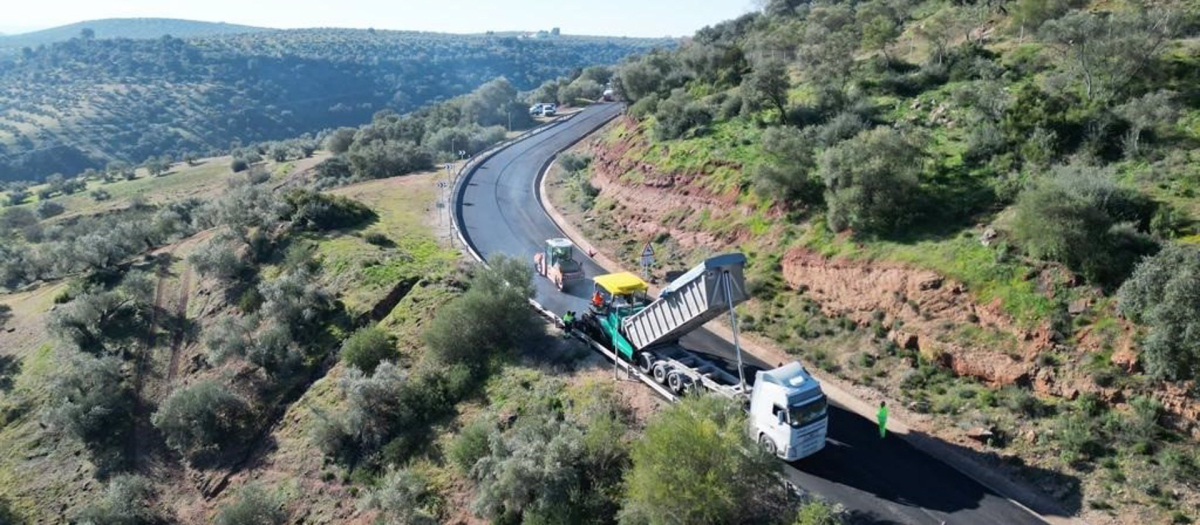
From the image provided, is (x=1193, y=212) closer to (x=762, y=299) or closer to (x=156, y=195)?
(x=762, y=299)

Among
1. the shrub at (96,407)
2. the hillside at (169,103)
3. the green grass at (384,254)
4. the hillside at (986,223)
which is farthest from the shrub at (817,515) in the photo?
the hillside at (169,103)

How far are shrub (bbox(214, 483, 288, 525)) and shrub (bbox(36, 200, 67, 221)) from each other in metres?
76.8

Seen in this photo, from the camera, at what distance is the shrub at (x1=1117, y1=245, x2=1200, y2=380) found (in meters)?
18.3

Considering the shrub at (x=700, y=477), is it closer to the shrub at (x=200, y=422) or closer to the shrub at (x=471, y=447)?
the shrub at (x=471, y=447)

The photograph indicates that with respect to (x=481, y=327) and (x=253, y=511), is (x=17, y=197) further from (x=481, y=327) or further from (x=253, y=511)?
(x=481, y=327)

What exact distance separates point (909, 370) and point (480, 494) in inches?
620

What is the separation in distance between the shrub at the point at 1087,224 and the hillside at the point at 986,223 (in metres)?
0.07

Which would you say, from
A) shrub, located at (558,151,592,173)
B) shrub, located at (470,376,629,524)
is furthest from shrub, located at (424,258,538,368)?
shrub, located at (558,151,592,173)

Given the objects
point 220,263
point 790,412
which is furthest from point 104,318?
point 790,412

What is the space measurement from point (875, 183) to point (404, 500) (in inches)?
920

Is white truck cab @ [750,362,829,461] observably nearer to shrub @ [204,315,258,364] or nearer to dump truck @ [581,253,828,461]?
dump truck @ [581,253,828,461]

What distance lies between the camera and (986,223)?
2698 centimetres

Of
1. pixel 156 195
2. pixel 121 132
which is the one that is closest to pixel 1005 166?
pixel 156 195

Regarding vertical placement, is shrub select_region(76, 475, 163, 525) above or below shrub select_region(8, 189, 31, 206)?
above
